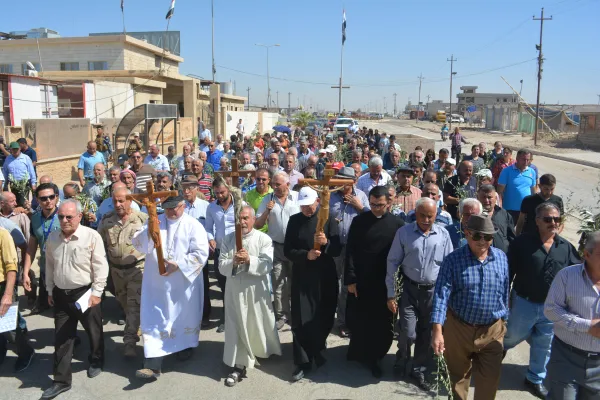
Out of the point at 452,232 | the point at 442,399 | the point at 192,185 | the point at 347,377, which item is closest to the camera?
the point at 442,399

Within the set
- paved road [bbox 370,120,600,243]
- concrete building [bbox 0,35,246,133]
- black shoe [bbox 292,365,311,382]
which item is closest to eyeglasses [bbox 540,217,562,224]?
black shoe [bbox 292,365,311,382]


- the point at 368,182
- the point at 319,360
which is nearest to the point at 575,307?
the point at 319,360

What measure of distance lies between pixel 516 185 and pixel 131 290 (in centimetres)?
595

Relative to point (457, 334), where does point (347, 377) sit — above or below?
below

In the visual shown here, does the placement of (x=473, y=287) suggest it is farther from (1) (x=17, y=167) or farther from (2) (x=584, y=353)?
(1) (x=17, y=167)

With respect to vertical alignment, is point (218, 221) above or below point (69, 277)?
above

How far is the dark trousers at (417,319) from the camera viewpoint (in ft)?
15.9

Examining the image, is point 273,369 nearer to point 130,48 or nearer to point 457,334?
point 457,334

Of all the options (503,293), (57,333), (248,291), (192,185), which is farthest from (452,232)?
(57,333)

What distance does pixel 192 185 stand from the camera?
668 cm

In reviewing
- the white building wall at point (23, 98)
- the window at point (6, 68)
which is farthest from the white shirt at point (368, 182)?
the window at point (6, 68)

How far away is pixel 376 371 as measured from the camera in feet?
16.8

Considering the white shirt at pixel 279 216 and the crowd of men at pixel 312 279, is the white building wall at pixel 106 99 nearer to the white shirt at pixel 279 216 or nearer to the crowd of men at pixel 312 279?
the crowd of men at pixel 312 279

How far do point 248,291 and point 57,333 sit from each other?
6.04ft
